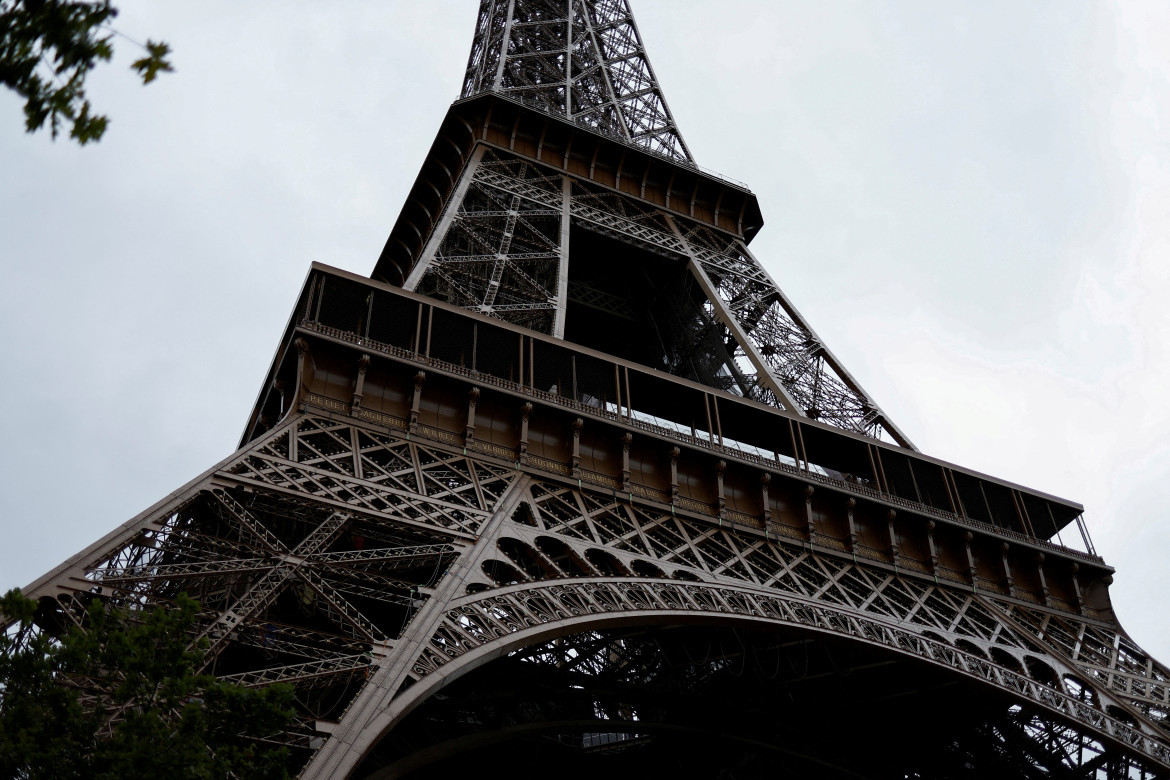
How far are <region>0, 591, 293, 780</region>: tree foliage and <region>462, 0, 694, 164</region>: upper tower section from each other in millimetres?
28579

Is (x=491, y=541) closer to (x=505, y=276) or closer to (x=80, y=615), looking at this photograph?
(x=80, y=615)

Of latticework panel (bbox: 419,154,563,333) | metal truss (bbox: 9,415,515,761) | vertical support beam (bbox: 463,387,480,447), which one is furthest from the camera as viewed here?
latticework panel (bbox: 419,154,563,333)

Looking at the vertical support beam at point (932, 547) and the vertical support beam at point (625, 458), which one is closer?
the vertical support beam at point (625, 458)

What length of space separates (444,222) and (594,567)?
13982mm

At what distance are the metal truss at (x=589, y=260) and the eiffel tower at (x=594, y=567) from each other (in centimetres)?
16

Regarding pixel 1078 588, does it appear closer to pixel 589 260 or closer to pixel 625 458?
pixel 625 458

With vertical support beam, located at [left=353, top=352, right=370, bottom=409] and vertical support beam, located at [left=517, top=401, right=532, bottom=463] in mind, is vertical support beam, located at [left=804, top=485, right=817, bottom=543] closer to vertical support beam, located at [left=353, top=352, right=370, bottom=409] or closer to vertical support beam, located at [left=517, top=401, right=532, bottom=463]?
vertical support beam, located at [left=517, top=401, right=532, bottom=463]

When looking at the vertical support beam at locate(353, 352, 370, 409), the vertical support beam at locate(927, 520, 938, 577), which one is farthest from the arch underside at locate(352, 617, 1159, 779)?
the vertical support beam at locate(353, 352, 370, 409)

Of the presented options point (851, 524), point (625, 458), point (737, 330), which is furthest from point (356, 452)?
point (737, 330)

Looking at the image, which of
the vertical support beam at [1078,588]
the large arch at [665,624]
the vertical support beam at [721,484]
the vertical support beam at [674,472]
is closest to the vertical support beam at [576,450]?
the vertical support beam at [674,472]

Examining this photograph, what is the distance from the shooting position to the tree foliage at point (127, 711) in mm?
10383

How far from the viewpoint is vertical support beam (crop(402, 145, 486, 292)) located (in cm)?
2637

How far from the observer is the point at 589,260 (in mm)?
38906

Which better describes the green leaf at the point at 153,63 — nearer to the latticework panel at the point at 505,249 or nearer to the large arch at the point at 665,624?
the large arch at the point at 665,624
